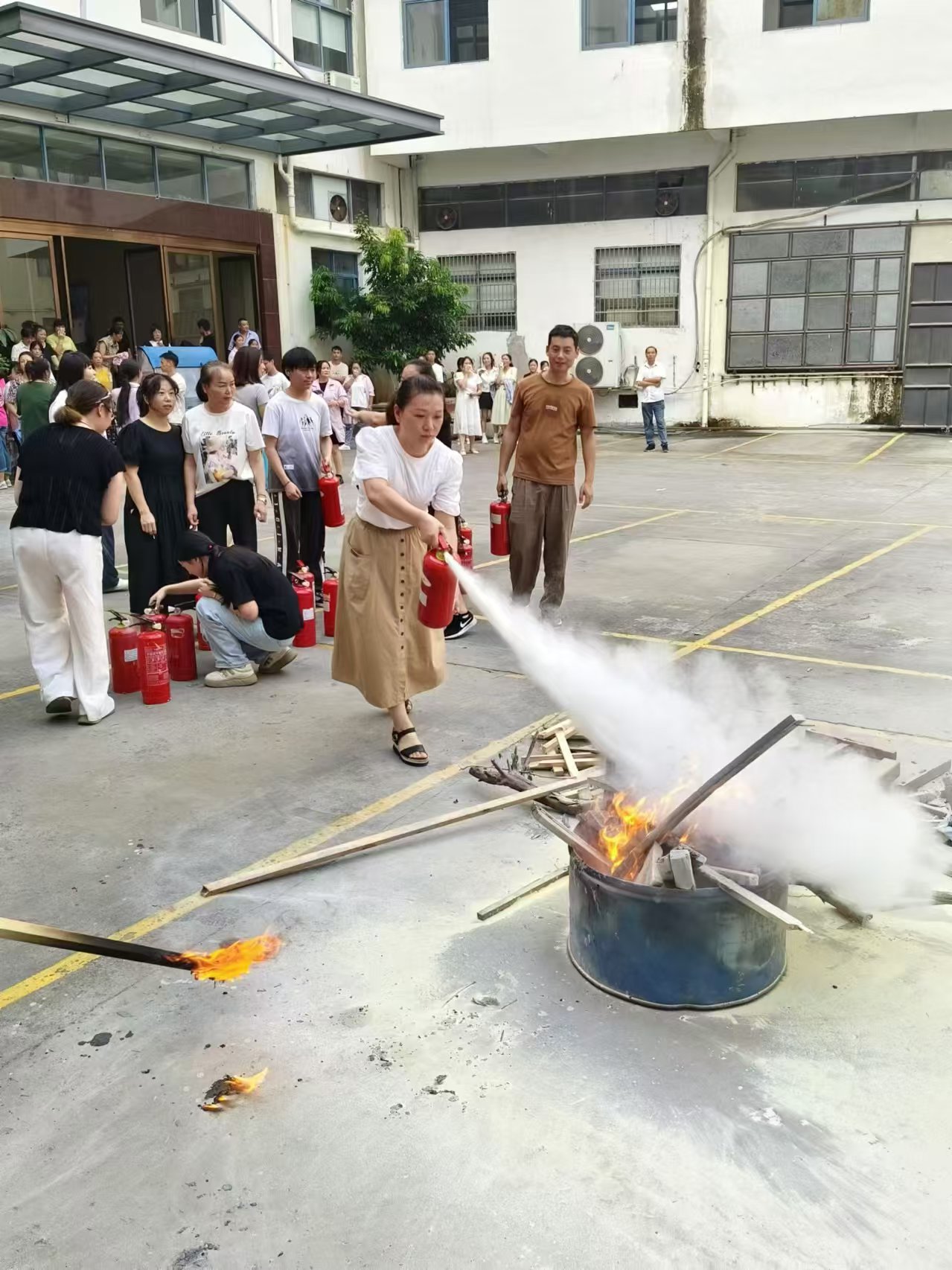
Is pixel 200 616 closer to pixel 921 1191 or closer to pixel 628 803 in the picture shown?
pixel 628 803

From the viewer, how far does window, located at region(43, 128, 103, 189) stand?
55.8 feet

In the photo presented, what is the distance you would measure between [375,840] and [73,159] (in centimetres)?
1666

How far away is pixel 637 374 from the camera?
24.2 metres

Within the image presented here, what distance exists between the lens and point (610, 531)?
38.5ft

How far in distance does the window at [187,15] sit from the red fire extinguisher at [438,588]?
1686 cm

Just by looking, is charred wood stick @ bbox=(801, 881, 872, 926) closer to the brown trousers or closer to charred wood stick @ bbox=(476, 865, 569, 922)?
charred wood stick @ bbox=(476, 865, 569, 922)

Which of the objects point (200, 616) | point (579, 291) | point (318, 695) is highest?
point (579, 291)

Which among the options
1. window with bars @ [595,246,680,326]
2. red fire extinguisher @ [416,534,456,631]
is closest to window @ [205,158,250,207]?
window with bars @ [595,246,680,326]

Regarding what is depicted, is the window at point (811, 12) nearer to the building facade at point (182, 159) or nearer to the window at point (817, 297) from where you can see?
the window at point (817, 297)

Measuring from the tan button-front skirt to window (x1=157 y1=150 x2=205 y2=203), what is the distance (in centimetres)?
1619

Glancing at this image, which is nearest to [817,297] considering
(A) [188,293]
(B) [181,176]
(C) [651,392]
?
(C) [651,392]

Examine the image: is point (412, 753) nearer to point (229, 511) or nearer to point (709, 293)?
point (229, 511)

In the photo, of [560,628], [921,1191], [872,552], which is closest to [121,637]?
[560,628]

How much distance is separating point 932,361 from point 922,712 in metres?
18.7
